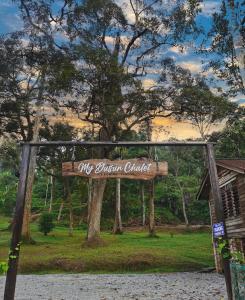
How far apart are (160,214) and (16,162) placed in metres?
25.1

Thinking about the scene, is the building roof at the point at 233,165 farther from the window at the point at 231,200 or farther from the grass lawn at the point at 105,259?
the grass lawn at the point at 105,259

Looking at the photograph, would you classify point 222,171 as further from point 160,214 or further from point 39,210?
point 39,210

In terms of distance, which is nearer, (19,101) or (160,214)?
(19,101)

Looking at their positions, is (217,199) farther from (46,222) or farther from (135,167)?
(46,222)

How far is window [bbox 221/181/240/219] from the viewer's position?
21.8 metres

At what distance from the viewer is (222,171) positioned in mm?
23594

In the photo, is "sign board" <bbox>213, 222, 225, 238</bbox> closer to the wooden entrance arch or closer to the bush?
the wooden entrance arch

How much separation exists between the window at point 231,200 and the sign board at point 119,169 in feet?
42.3

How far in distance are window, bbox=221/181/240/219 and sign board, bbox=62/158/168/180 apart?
42.3ft

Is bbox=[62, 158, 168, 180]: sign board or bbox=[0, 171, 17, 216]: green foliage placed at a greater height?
bbox=[0, 171, 17, 216]: green foliage

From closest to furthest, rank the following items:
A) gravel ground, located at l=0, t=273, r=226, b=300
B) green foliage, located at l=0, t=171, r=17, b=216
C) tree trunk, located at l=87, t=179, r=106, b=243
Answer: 1. gravel ground, located at l=0, t=273, r=226, b=300
2. tree trunk, located at l=87, t=179, r=106, b=243
3. green foliage, located at l=0, t=171, r=17, b=216

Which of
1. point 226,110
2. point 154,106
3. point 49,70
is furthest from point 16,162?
point 226,110

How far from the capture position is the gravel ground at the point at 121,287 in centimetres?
1579

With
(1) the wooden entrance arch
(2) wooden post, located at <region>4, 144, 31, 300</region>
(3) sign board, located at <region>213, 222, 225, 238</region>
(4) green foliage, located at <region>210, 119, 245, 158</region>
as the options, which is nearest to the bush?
(4) green foliage, located at <region>210, 119, 245, 158</region>
